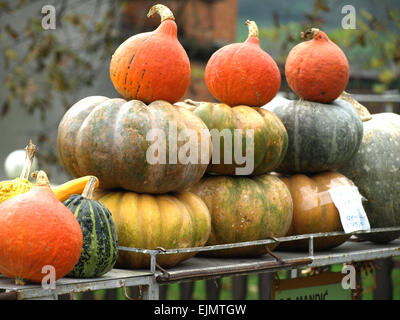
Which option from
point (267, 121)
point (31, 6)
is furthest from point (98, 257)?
point (31, 6)

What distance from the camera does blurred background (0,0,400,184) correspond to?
679 cm

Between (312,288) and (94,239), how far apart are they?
132 cm

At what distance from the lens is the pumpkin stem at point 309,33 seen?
124 inches

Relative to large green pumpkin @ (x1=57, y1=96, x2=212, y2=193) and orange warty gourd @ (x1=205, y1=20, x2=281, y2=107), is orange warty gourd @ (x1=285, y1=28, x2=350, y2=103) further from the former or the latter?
large green pumpkin @ (x1=57, y1=96, x2=212, y2=193)

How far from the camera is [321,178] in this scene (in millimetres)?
3174

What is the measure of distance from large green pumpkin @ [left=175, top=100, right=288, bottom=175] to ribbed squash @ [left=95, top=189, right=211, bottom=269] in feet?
1.14

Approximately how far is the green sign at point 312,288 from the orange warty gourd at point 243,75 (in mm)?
831

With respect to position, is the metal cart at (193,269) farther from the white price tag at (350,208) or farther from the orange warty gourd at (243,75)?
the orange warty gourd at (243,75)

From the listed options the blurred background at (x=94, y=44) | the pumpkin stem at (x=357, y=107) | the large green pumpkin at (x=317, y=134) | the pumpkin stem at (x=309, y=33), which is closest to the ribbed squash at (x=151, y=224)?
the large green pumpkin at (x=317, y=134)

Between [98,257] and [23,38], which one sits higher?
[23,38]

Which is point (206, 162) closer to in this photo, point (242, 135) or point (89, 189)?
point (242, 135)

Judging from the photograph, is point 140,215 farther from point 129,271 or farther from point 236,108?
point 236,108
